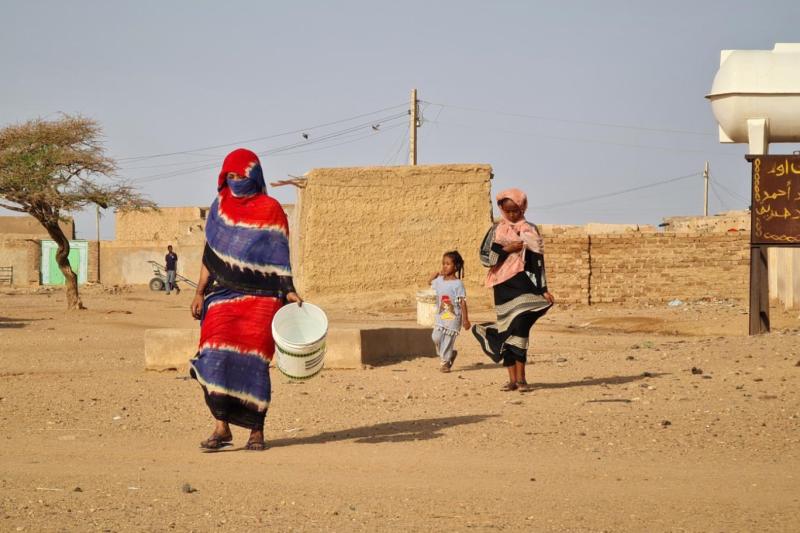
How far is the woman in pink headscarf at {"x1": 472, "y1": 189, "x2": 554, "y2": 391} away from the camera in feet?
31.1

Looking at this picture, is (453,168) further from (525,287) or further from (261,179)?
(261,179)

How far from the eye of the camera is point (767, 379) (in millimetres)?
9969

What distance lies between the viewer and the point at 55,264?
47.6 metres

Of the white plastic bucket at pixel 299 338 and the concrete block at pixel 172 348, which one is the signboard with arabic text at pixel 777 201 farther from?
the white plastic bucket at pixel 299 338

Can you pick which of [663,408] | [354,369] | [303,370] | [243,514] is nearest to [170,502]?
[243,514]

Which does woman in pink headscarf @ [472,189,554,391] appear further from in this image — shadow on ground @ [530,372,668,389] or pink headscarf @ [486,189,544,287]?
shadow on ground @ [530,372,668,389]

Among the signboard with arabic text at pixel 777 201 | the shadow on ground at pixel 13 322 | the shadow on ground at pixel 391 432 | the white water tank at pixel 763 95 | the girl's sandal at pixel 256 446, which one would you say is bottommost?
the shadow on ground at pixel 391 432

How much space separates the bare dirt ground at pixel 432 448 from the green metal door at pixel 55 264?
115ft

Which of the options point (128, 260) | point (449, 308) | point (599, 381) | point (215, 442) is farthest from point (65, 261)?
point (128, 260)

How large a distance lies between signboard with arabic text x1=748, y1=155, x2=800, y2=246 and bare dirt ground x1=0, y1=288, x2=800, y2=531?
1.53 metres

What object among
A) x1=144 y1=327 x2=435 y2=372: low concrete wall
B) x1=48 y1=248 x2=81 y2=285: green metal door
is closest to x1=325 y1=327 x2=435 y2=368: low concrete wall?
x1=144 y1=327 x2=435 y2=372: low concrete wall

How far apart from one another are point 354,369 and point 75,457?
495 cm

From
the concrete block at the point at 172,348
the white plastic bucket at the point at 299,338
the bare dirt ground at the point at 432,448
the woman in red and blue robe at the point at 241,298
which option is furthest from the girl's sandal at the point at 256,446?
the concrete block at the point at 172,348

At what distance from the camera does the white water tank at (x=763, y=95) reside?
14.5m
